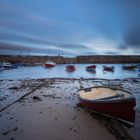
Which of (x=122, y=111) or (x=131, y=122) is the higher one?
(x=122, y=111)

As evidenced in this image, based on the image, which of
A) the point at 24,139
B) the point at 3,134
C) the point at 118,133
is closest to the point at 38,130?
the point at 24,139

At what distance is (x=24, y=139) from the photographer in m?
4.23

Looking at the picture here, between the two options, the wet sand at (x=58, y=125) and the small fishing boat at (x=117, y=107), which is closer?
the wet sand at (x=58, y=125)

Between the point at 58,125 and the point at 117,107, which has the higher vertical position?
the point at 117,107

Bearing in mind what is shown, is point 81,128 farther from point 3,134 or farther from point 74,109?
point 3,134

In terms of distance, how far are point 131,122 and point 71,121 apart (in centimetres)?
229

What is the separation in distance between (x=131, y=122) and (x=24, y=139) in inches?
151

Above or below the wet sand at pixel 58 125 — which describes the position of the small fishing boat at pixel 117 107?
above

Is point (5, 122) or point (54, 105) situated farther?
point (54, 105)

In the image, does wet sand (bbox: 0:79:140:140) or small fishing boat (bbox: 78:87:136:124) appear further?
small fishing boat (bbox: 78:87:136:124)

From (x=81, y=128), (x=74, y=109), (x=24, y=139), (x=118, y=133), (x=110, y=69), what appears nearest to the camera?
(x=24, y=139)

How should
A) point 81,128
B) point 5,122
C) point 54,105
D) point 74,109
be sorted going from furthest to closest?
point 54,105
point 74,109
point 5,122
point 81,128

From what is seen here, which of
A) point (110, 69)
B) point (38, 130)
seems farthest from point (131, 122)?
point (110, 69)

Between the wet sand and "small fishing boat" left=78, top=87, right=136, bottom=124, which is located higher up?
"small fishing boat" left=78, top=87, right=136, bottom=124
